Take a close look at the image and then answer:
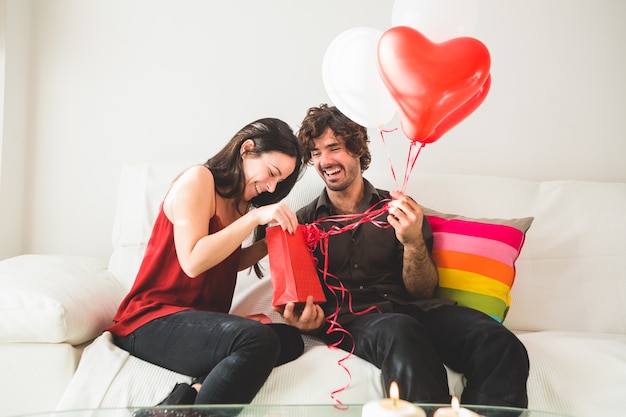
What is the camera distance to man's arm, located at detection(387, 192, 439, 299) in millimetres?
1682

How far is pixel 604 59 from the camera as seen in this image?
247cm

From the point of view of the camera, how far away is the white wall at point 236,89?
245 centimetres

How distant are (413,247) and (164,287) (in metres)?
0.73

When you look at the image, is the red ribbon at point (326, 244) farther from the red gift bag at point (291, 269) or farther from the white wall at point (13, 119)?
the white wall at point (13, 119)

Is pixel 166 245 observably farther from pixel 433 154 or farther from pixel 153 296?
pixel 433 154

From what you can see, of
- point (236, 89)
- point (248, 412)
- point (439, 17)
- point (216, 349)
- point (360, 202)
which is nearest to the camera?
point (248, 412)

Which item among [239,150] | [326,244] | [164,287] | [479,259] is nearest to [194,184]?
[239,150]

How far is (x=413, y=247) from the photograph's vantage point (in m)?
1.74

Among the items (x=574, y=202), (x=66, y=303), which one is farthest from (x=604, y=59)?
(x=66, y=303)

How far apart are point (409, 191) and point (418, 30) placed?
2.37ft

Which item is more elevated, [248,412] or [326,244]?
[326,244]

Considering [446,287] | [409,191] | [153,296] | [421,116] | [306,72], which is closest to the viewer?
[421,116]

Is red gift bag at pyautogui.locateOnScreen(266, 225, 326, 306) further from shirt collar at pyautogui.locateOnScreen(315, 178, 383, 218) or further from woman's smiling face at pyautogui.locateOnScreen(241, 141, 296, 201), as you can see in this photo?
shirt collar at pyautogui.locateOnScreen(315, 178, 383, 218)

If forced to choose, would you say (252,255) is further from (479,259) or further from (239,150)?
(479,259)
